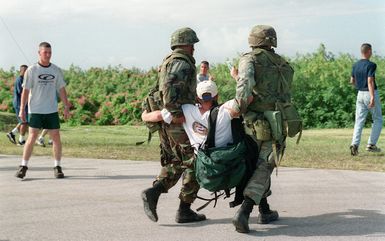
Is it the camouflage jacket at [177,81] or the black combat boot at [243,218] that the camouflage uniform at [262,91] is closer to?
the black combat boot at [243,218]

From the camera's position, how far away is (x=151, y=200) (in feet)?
21.7

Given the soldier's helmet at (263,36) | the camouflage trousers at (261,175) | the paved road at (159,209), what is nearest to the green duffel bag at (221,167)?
the camouflage trousers at (261,175)

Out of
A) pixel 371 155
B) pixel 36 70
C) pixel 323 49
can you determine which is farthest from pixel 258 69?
pixel 323 49

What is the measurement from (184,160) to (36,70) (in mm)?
4074

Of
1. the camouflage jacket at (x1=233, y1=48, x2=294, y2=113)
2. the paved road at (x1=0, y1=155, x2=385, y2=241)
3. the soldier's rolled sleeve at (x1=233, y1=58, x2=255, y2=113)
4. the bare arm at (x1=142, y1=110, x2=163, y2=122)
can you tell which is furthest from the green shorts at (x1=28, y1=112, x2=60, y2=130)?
the soldier's rolled sleeve at (x1=233, y1=58, x2=255, y2=113)

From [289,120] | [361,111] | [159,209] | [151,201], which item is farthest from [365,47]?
[151,201]

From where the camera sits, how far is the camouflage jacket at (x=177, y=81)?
6.42 meters

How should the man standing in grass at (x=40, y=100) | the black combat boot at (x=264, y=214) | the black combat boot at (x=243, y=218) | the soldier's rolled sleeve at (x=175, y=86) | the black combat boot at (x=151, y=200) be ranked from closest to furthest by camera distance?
the black combat boot at (x=243, y=218) → the soldier's rolled sleeve at (x=175, y=86) → the black combat boot at (x=151, y=200) → the black combat boot at (x=264, y=214) → the man standing in grass at (x=40, y=100)

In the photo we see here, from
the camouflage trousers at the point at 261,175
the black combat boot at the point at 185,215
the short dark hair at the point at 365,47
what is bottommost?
the black combat boot at the point at 185,215

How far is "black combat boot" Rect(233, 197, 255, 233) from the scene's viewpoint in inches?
243

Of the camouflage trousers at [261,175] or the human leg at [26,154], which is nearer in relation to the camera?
the camouflage trousers at [261,175]

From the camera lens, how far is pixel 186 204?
6836 mm

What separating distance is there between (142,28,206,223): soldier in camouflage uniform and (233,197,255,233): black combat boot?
2.07 feet

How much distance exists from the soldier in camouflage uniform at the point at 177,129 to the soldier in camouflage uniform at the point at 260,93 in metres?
0.50
